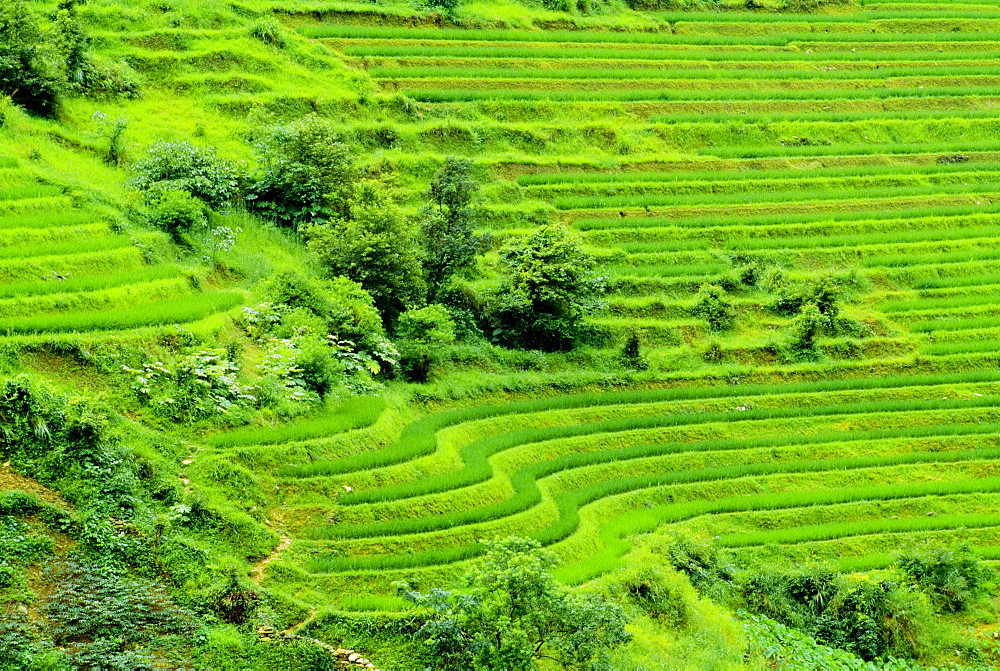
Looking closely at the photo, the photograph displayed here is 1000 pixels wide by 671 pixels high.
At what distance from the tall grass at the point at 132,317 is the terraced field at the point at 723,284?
3136mm

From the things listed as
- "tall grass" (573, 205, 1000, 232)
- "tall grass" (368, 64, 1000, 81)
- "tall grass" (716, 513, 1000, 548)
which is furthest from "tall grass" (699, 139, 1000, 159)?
"tall grass" (716, 513, 1000, 548)

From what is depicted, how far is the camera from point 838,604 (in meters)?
19.2

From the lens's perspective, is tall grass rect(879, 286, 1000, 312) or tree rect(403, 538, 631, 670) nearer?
tree rect(403, 538, 631, 670)

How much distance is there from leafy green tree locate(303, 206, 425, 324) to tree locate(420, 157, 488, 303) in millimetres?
1201

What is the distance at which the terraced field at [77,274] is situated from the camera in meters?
17.8

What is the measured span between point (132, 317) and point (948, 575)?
14666 millimetres

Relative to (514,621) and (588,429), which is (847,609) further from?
(514,621)

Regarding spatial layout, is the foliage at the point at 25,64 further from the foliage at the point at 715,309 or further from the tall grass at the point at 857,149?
the tall grass at the point at 857,149

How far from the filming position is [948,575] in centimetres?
2062

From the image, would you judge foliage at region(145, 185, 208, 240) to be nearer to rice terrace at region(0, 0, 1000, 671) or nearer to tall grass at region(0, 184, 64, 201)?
rice terrace at region(0, 0, 1000, 671)

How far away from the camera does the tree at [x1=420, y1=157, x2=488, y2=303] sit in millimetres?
24891

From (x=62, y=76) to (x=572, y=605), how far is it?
18.6 meters

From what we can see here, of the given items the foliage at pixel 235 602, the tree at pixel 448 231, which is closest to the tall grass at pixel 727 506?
the foliage at pixel 235 602

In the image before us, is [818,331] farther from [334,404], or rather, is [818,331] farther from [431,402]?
[334,404]
